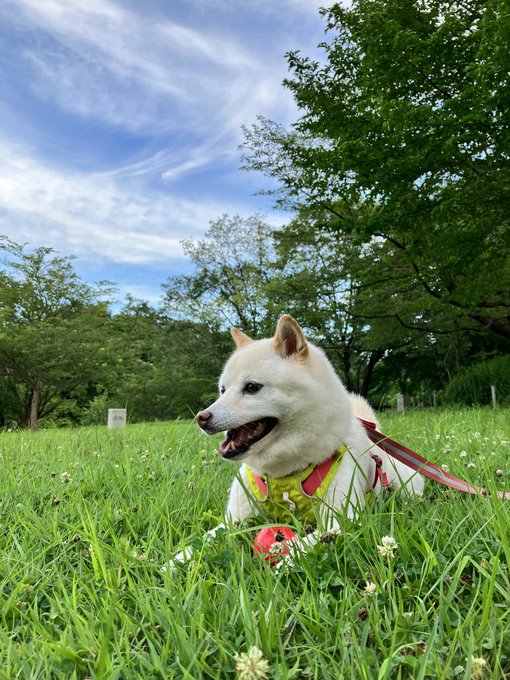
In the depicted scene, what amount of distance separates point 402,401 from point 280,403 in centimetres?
1626

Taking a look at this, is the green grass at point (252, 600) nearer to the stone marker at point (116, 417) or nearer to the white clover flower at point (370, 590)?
the white clover flower at point (370, 590)

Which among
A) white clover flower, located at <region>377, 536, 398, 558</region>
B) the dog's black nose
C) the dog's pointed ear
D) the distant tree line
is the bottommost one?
white clover flower, located at <region>377, 536, 398, 558</region>

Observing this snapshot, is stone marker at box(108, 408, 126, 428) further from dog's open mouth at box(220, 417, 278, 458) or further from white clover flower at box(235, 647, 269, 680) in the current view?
white clover flower at box(235, 647, 269, 680)

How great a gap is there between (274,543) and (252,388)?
686 mm

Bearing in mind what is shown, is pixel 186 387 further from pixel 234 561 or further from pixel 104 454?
pixel 234 561

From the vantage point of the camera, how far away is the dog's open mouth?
2141mm

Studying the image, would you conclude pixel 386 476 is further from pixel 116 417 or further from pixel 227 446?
pixel 116 417

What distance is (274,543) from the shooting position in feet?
6.18

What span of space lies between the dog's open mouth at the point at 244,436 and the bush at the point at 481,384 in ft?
43.5

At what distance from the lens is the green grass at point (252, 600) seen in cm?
122

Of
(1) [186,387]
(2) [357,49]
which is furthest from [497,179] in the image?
(1) [186,387]

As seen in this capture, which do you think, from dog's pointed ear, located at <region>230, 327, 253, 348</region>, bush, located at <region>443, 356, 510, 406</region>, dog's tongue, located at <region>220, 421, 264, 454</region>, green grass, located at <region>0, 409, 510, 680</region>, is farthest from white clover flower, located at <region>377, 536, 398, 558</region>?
bush, located at <region>443, 356, 510, 406</region>

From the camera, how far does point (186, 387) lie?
2542 cm

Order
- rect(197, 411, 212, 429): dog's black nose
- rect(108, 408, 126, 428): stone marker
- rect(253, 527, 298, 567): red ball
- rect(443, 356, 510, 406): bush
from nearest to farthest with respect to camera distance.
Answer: rect(253, 527, 298, 567): red ball
rect(197, 411, 212, 429): dog's black nose
rect(108, 408, 126, 428): stone marker
rect(443, 356, 510, 406): bush
